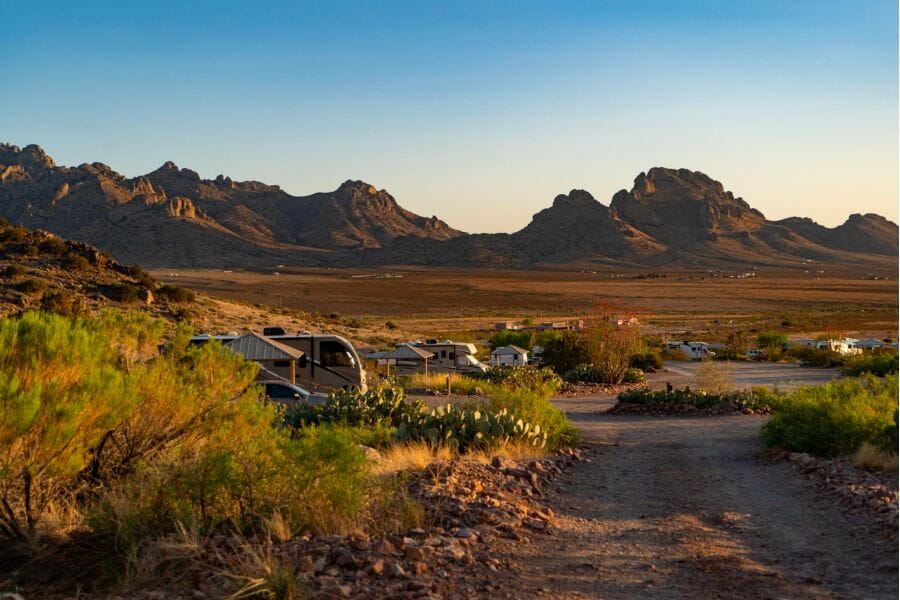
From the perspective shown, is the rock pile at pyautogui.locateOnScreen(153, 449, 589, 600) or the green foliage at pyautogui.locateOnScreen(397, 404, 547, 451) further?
the green foliage at pyautogui.locateOnScreen(397, 404, 547, 451)

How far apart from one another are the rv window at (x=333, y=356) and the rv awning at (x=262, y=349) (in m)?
0.72

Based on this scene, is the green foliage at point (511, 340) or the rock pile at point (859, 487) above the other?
the rock pile at point (859, 487)

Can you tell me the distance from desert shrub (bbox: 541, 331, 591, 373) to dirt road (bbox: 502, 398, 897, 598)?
62.0ft

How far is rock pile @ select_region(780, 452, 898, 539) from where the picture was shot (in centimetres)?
860

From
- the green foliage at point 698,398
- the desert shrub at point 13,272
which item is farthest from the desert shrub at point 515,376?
the desert shrub at point 13,272

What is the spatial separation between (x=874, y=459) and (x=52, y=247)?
43036 millimetres

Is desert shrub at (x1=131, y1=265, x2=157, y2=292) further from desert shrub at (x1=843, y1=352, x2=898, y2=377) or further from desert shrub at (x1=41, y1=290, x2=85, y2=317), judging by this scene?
desert shrub at (x1=843, y1=352, x2=898, y2=377)

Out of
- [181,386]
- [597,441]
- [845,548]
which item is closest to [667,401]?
[597,441]

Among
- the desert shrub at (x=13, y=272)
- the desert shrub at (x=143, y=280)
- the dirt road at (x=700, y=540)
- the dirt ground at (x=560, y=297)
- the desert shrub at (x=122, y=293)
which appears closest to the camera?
the dirt road at (x=700, y=540)

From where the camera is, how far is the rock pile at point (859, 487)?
28.2ft

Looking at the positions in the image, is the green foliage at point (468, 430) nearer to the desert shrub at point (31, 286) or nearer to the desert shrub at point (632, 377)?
the desert shrub at point (632, 377)

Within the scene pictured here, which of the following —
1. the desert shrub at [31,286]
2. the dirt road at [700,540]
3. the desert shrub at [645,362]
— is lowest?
the desert shrub at [645,362]

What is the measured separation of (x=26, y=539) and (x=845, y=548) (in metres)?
7.27

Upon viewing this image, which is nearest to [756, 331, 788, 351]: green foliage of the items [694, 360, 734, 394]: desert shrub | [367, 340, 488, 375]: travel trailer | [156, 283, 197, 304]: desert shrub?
[367, 340, 488, 375]: travel trailer
